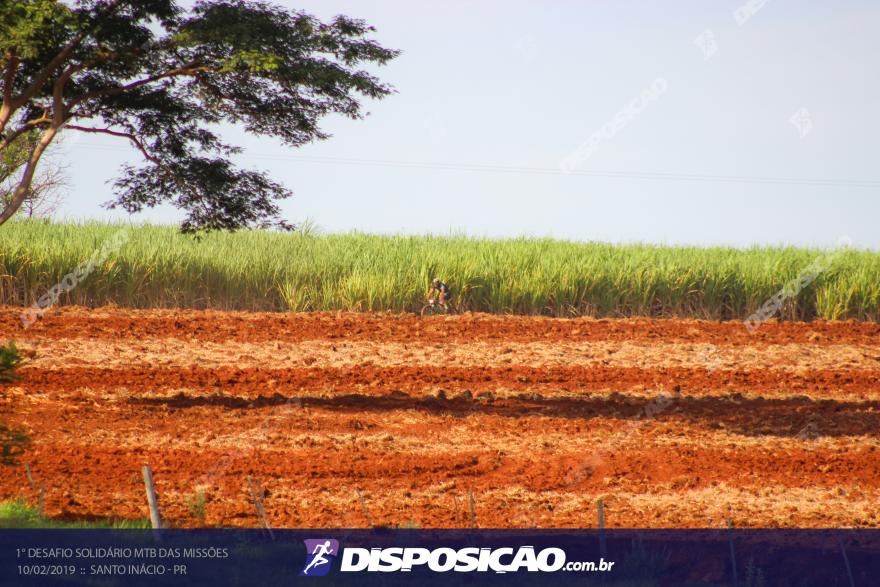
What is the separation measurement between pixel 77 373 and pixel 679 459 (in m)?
8.24

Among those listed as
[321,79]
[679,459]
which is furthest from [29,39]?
[679,459]

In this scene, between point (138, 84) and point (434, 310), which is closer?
point (138, 84)

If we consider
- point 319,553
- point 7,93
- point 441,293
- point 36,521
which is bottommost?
point 36,521

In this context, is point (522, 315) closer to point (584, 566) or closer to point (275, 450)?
point (275, 450)

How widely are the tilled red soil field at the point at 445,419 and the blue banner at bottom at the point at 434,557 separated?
0.41 meters

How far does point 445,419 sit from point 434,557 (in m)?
4.61

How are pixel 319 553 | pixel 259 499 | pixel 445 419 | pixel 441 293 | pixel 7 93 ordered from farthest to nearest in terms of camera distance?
1. pixel 441 293
2. pixel 7 93
3. pixel 445 419
4. pixel 259 499
5. pixel 319 553

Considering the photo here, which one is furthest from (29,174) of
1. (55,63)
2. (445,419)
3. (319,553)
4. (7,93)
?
(319,553)

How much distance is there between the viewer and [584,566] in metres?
6.47

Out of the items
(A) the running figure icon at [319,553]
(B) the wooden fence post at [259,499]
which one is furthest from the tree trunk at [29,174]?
(A) the running figure icon at [319,553]

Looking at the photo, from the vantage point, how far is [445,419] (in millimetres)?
11008

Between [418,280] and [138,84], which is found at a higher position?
[138,84]

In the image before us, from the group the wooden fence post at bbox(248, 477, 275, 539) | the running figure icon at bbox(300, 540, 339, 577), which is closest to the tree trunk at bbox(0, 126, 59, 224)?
the wooden fence post at bbox(248, 477, 275, 539)

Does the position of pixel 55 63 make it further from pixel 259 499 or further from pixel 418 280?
pixel 418 280
